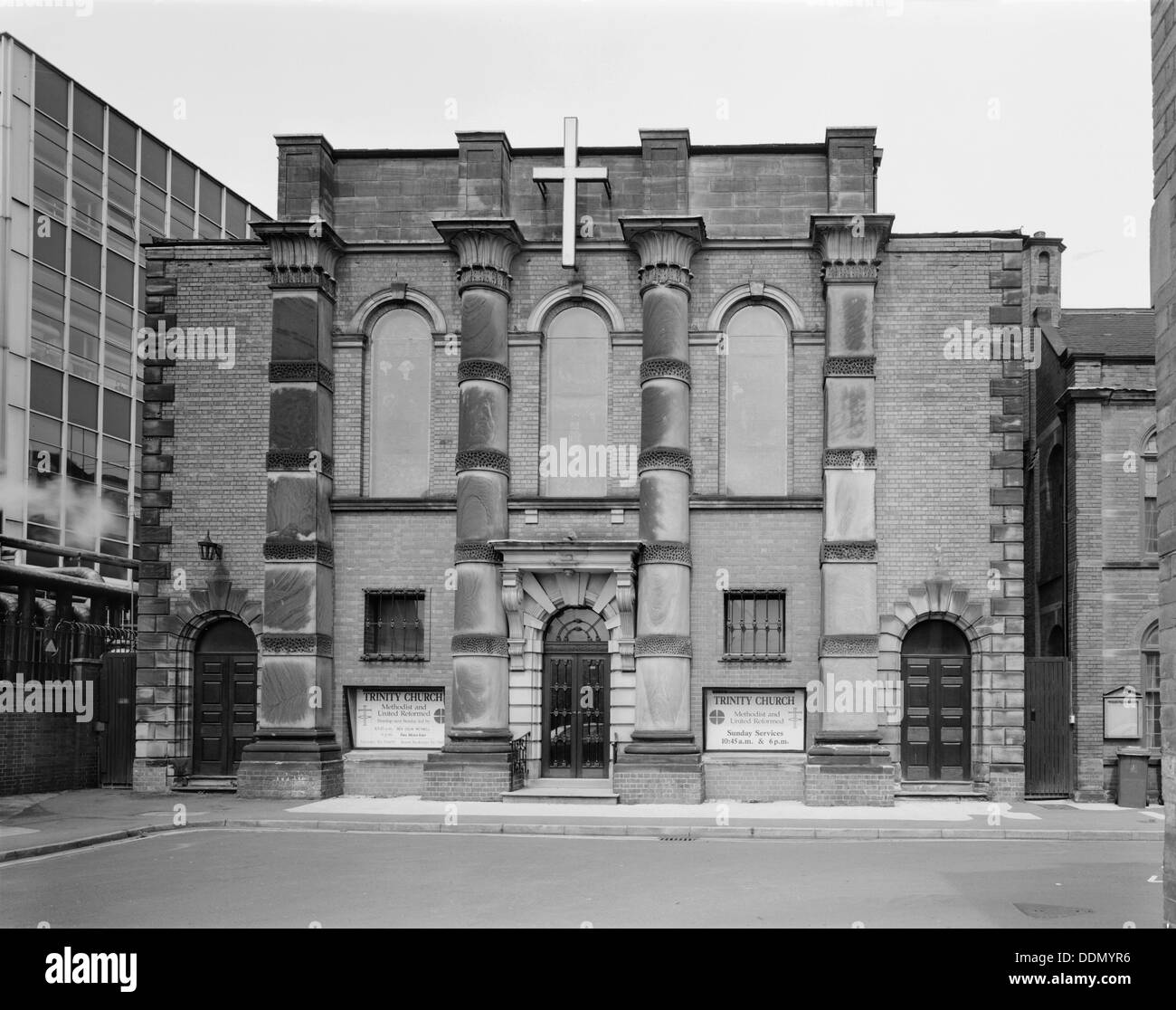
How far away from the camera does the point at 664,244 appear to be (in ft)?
74.5

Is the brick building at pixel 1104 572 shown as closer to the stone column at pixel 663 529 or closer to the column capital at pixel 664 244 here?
the stone column at pixel 663 529

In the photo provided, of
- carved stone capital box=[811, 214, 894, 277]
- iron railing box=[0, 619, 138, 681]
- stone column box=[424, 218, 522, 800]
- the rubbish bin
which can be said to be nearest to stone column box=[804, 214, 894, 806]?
carved stone capital box=[811, 214, 894, 277]

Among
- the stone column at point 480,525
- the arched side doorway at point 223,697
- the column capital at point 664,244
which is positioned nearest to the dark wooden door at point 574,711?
the stone column at point 480,525

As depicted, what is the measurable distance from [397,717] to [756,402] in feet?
28.1

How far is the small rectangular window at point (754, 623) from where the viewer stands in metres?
22.7

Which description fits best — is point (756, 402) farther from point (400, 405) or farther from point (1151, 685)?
point (1151, 685)

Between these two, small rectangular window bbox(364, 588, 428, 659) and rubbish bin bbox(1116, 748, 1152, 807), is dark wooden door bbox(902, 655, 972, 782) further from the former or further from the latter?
small rectangular window bbox(364, 588, 428, 659)

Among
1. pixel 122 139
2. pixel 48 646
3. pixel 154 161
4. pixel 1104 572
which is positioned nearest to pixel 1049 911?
pixel 1104 572

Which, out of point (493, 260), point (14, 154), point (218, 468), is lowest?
point (218, 468)

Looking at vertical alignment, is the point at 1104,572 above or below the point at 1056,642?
above

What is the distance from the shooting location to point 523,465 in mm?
23172
